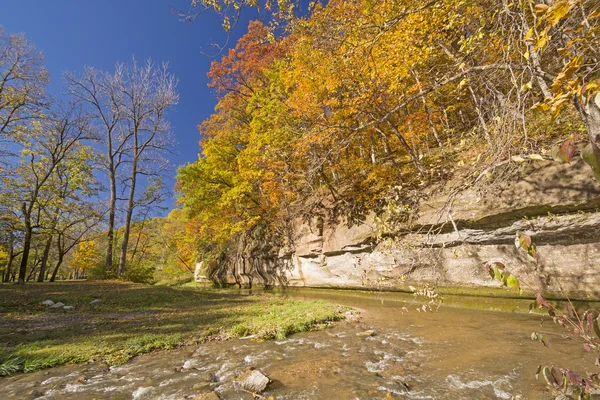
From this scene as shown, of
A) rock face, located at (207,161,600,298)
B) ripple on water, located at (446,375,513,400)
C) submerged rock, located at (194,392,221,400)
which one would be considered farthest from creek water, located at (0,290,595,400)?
rock face, located at (207,161,600,298)

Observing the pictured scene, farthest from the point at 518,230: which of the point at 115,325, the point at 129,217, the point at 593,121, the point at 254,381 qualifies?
the point at 129,217

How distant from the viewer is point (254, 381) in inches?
152

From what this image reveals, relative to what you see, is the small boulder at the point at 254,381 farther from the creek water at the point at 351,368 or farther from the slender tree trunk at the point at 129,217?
the slender tree trunk at the point at 129,217

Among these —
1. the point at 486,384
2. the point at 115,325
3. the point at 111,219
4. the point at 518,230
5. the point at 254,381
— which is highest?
the point at 111,219

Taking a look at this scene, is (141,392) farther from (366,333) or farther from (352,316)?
(352,316)

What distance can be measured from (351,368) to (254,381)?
1.57 metres

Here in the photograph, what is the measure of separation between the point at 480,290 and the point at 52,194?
84.1 ft

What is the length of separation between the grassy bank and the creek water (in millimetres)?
382

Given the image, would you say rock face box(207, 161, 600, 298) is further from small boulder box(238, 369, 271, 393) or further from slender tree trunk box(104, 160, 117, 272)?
slender tree trunk box(104, 160, 117, 272)

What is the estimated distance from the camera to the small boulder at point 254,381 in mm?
3766

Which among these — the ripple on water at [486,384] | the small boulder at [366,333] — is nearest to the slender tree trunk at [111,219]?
the small boulder at [366,333]

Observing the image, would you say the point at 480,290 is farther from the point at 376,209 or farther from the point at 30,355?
the point at 30,355

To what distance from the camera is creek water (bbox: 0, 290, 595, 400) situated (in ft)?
12.0

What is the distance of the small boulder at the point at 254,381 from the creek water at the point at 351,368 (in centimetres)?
10
